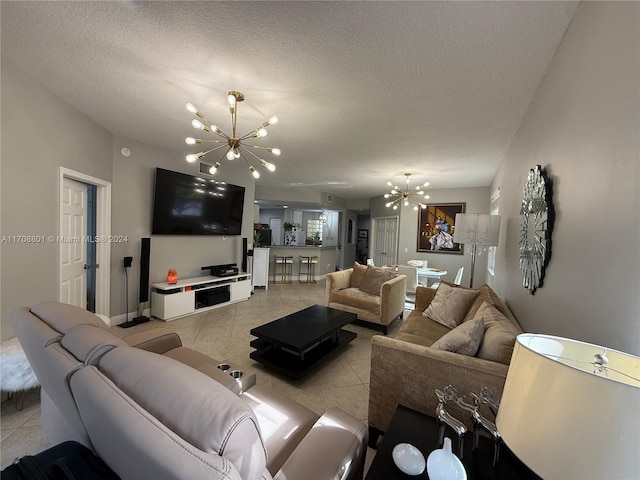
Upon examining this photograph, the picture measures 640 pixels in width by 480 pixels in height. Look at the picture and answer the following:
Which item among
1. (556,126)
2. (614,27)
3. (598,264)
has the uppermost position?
(614,27)

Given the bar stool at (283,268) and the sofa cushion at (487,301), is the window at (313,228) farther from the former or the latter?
the sofa cushion at (487,301)

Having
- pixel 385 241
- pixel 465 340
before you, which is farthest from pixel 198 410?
pixel 385 241

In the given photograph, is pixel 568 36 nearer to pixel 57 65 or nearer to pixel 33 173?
pixel 57 65

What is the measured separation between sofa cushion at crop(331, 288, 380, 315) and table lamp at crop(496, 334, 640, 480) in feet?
10.1

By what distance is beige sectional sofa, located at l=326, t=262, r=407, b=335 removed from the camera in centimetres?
369

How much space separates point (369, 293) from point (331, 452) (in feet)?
10.6

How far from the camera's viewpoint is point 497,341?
4.92ft

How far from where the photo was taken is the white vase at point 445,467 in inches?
35.9

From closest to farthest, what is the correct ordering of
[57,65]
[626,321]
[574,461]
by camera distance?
1. [574,461]
2. [626,321]
3. [57,65]

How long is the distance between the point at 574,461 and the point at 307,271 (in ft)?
24.2

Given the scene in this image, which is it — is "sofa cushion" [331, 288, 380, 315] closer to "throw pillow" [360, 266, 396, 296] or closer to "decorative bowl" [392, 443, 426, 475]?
"throw pillow" [360, 266, 396, 296]

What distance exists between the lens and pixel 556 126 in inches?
64.0

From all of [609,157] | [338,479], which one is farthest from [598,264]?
[338,479]

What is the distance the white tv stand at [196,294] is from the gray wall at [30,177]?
1404 mm
